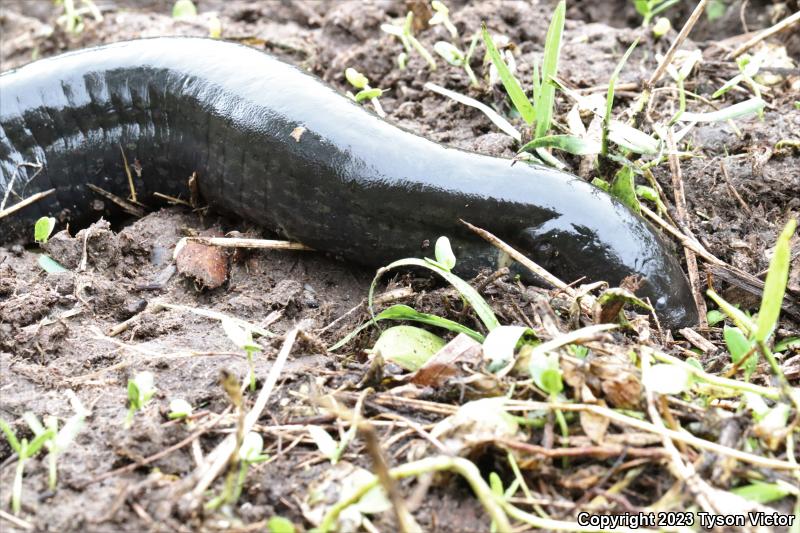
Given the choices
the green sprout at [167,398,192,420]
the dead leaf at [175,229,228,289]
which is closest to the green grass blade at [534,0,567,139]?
the dead leaf at [175,229,228,289]

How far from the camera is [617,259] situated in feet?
10.7

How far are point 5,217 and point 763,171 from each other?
3.80 metres

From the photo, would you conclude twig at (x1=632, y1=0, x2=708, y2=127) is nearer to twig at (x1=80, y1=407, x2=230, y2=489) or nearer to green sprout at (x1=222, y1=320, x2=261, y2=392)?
green sprout at (x1=222, y1=320, x2=261, y2=392)

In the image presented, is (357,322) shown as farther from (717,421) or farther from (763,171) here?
(763,171)

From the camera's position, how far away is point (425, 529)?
2152 millimetres

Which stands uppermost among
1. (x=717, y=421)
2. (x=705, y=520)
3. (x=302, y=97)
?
(x=302, y=97)

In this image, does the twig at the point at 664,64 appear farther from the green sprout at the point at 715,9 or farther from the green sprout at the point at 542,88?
the green sprout at the point at 715,9

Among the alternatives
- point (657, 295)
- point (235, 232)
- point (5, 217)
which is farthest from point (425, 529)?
point (5, 217)

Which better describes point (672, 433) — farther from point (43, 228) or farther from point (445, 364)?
point (43, 228)

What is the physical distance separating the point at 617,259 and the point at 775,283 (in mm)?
1051

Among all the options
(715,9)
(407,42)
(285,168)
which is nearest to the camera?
(285,168)

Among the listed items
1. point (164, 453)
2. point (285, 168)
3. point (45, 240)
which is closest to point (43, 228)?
point (45, 240)

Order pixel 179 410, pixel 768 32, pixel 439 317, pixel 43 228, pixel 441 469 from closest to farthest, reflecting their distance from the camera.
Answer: pixel 441 469
pixel 179 410
pixel 439 317
pixel 43 228
pixel 768 32

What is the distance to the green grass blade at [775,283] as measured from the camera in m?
2.15
